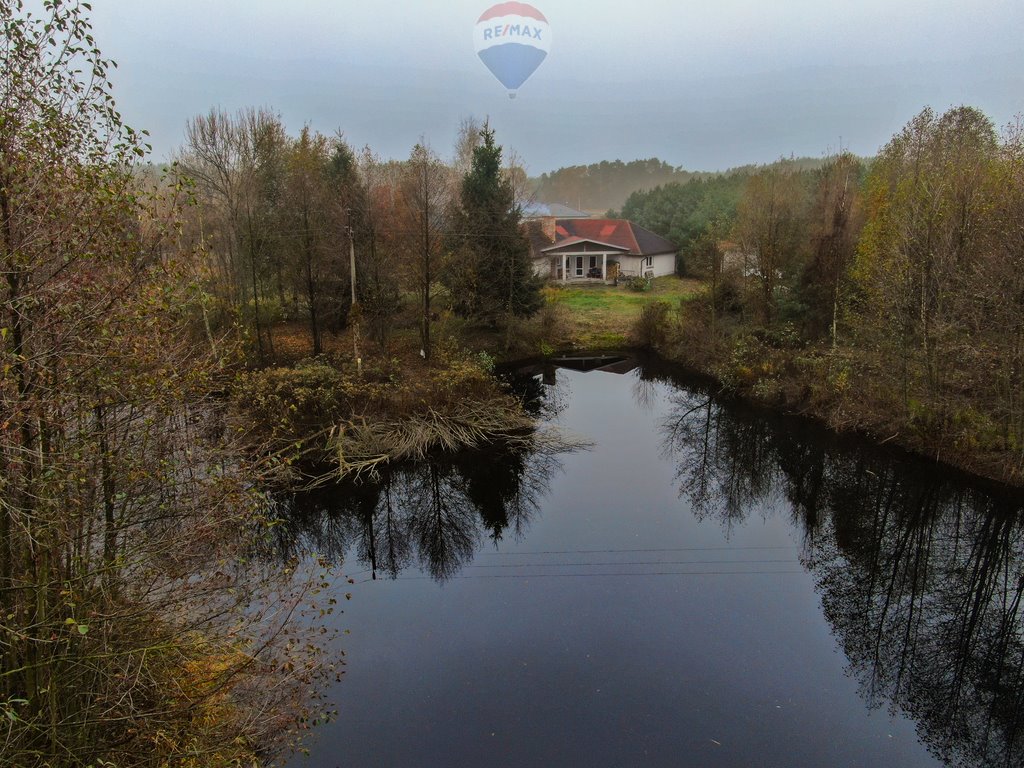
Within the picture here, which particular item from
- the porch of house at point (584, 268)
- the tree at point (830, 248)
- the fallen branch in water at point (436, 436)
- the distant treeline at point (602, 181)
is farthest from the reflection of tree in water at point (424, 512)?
the distant treeline at point (602, 181)

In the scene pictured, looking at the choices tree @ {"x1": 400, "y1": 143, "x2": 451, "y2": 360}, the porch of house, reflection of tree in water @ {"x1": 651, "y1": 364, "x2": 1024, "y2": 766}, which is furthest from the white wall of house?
reflection of tree in water @ {"x1": 651, "y1": 364, "x2": 1024, "y2": 766}

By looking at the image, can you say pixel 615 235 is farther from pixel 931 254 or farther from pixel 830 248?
pixel 931 254

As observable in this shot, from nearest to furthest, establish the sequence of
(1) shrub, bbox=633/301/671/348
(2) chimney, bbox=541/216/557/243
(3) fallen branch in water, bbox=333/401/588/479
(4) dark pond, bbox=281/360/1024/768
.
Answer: (4) dark pond, bbox=281/360/1024/768 → (3) fallen branch in water, bbox=333/401/588/479 → (1) shrub, bbox=633/301/671/348 → (2) chimney, bbox=541/216/557/243

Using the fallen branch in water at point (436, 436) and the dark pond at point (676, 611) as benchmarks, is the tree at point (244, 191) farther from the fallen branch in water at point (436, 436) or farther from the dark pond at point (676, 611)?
the dark pond at point (676, 611)

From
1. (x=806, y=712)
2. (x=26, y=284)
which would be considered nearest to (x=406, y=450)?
(x=806, y=712)

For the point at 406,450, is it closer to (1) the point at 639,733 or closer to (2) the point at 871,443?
(1) the point at 639,733

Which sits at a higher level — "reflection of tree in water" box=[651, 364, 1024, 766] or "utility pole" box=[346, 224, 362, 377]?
"utility pole" box=[346, 224, 362, 377]

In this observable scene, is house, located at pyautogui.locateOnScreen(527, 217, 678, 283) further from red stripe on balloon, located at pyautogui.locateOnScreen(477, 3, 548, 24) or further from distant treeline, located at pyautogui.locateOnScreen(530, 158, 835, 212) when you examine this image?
distant treeline, located at pyautogui.locateOnScreen(530, 158, 835, 212)
